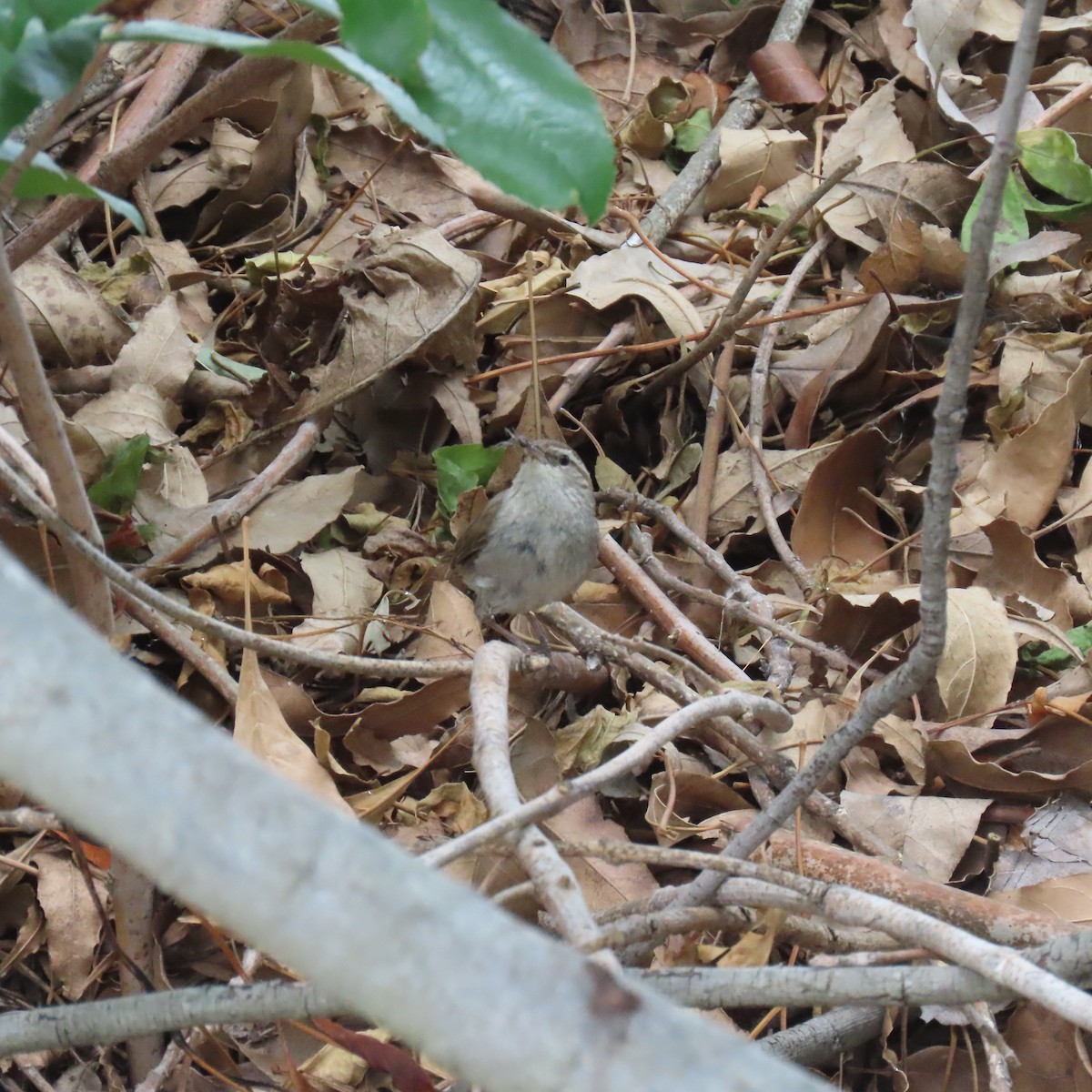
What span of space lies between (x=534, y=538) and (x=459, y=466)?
425mm

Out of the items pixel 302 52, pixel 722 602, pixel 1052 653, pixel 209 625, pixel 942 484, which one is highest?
pixel 302 52

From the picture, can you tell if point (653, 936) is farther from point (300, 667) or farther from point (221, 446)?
point (221, 446)

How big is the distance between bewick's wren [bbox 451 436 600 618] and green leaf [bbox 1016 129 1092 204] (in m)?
2.23

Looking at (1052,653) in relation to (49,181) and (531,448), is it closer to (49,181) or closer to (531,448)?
(531,448)

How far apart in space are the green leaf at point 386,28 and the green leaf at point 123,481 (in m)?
2.57

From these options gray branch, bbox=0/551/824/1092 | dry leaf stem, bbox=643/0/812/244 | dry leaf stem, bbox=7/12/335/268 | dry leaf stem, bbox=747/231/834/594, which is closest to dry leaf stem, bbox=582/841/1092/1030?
gray branch, bbox=0/551/824/1092

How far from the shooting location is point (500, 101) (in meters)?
1.62

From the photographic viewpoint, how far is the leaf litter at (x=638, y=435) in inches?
126

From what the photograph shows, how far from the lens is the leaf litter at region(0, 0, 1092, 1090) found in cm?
320

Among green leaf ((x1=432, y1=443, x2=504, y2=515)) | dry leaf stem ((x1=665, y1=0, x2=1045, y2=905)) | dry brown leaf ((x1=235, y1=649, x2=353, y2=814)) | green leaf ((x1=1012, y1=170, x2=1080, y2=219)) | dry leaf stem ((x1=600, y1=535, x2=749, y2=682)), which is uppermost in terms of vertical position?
dry leaf stem ((x1=665, y1=0, x2=1045, y2=905))

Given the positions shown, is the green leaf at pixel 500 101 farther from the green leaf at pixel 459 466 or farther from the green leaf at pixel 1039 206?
the green leaf at pixel 1039 206

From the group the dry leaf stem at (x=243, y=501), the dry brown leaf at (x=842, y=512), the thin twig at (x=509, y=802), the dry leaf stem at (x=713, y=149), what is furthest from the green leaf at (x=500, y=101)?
the dry leaf stem at (x=713, y=149)

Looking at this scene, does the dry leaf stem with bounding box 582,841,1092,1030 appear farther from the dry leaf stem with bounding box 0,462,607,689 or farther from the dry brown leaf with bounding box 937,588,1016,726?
the dry brown leaf with bounding box 937,588,1016,726

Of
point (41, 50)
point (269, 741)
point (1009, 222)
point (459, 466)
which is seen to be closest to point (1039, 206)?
point (1009, 222)
